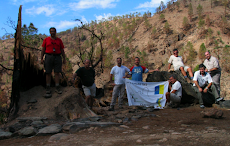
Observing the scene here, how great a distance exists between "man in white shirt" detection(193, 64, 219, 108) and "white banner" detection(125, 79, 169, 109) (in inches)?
45.4

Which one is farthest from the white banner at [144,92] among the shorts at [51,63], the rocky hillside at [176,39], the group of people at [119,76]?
the rocky hillside at [176,39]

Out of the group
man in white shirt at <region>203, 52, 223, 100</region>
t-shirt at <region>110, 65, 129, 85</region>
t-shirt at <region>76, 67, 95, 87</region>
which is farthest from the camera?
man in white shirt at <region>203, 52, 223, 100</region>

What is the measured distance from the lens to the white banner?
7.06 metres

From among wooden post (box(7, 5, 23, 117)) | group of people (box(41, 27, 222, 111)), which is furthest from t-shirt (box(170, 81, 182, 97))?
wooden post (box(7, 5, 23, 117))

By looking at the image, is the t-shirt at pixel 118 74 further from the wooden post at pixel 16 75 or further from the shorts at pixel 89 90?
the wooden post at pixel 16 75

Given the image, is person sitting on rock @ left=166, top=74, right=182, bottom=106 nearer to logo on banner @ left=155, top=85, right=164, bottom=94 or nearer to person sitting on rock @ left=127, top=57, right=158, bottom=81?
logo on banner @ left=155, top=85, right=164, bottom=94

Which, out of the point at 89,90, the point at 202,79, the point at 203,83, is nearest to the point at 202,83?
the point at 203,83

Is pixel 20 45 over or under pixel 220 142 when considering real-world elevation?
over

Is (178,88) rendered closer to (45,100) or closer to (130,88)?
(130,88)

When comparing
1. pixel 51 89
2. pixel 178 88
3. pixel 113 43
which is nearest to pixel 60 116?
pixel 51 89

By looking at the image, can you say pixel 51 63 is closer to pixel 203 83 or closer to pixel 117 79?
pixel 117 79

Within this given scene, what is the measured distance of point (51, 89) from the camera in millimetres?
5137

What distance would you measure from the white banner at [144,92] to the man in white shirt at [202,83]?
3.78 feet

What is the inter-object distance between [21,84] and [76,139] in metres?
3.01
